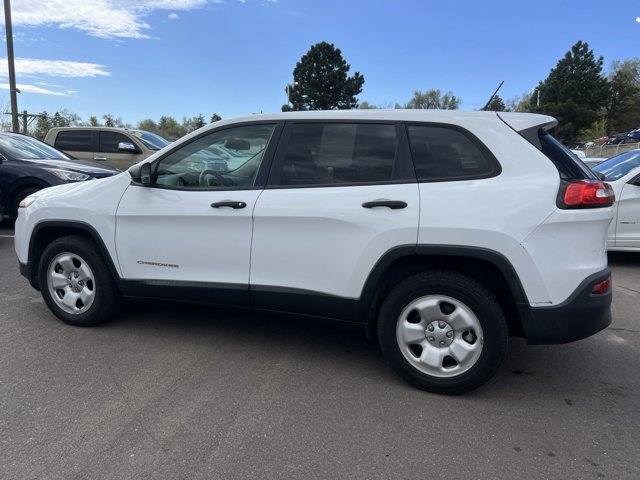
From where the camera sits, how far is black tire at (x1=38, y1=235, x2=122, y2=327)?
394 centimetres

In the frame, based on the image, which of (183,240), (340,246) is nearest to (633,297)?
(340,246)

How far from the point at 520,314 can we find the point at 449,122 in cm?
128

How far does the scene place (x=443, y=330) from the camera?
3.02 m

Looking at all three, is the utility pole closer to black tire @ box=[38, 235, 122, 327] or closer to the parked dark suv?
the parked dark suv

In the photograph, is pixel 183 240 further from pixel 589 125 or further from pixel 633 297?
pixel 589 125

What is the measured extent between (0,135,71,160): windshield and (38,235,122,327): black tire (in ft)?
17.0

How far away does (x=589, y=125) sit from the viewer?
1833 inches

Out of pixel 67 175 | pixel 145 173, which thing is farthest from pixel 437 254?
pixel 67 175

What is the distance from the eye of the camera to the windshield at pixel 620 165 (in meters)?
6.60

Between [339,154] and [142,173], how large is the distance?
155 cm

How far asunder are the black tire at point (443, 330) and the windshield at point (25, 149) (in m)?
7.71

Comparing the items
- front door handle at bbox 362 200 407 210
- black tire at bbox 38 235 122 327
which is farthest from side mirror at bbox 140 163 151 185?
front door handle at bbox 362 200 407 210

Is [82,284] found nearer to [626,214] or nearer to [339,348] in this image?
[339,348]

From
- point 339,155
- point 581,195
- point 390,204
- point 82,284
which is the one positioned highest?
point 339,155
